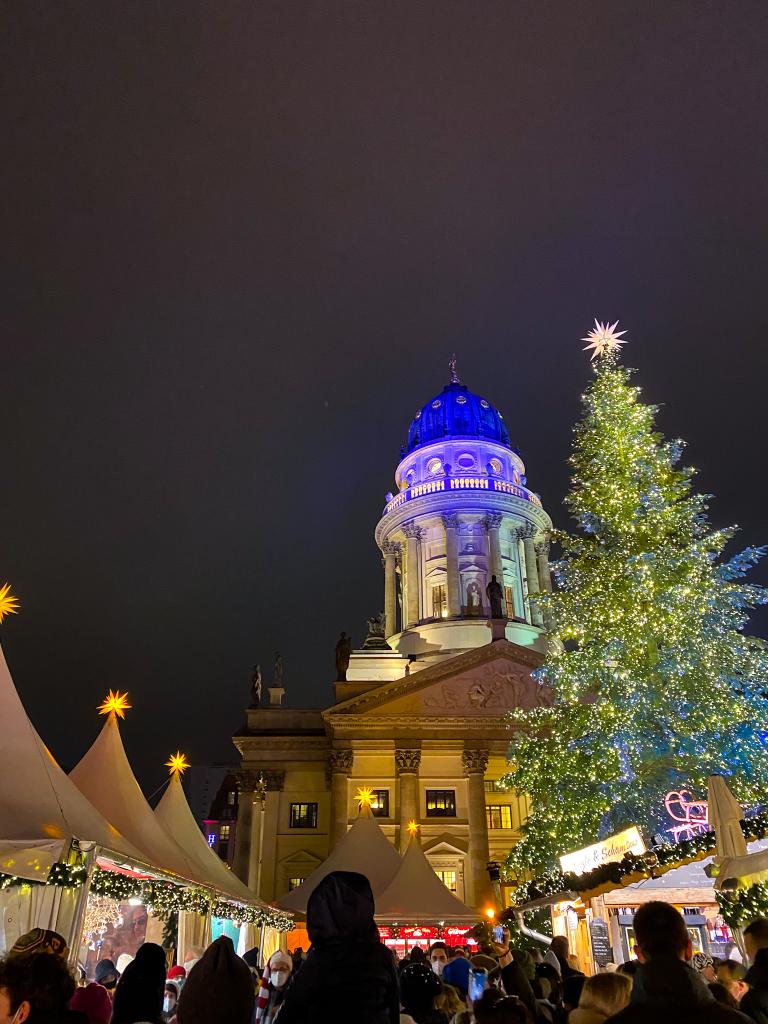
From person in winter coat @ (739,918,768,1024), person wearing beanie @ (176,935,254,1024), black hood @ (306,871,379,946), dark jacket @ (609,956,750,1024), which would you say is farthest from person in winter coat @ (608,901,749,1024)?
person in winter coat @ (739,918,768,1024)

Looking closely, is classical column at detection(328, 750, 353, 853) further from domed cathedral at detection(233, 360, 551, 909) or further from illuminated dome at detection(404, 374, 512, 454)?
illuminated dome at detection(404, 374, 512, 454)

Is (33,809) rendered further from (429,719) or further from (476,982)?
(429,719)

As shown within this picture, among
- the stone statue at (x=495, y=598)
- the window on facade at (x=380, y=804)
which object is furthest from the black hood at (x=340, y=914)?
the stone statue at (x=495, y=598)

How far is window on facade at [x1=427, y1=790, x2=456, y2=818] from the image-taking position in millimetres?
48438

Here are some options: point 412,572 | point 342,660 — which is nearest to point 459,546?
point 412,572

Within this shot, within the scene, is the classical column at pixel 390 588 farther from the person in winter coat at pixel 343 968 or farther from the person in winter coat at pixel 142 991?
the person in winter coat at pixel 343 968

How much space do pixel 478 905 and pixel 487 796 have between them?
794 centimetres

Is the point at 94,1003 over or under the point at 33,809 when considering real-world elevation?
under

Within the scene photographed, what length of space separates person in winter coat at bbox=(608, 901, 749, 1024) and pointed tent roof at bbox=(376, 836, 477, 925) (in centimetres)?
1857

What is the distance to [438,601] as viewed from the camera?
205 feet

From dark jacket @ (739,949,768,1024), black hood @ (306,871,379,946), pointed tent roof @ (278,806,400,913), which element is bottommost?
dark jacket @ (739,949,768,1024)

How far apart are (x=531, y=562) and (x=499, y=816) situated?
22912 millimetres

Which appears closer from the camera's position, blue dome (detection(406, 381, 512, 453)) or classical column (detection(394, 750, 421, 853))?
classical column (detection(394, 750, 421, 853))

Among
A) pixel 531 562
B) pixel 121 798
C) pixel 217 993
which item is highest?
pixel 531 562
